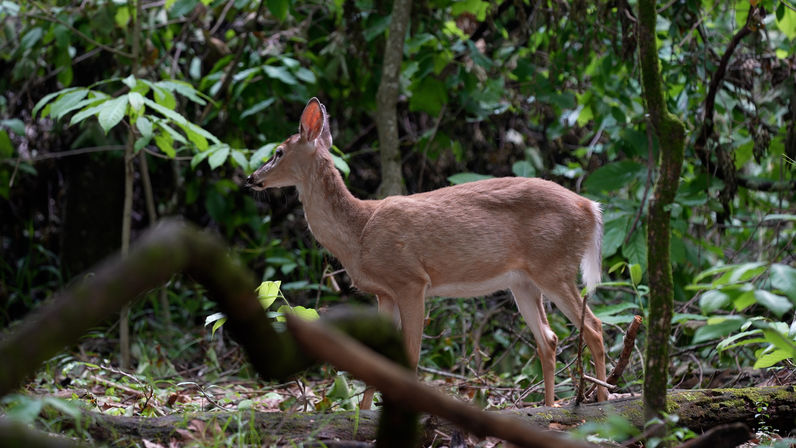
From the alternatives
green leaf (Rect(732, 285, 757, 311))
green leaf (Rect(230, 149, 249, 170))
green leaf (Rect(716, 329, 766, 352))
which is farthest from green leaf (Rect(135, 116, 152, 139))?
green leaf (Rect(732, 285, 757, 311))

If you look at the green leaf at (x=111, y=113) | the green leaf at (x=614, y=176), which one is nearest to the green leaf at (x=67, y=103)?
the green leaf at (x=111, y=113)

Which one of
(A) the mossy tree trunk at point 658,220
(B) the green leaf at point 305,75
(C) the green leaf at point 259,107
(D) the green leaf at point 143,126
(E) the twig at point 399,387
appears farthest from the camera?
(C) the green leaf at point 259,107

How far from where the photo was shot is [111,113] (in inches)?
177

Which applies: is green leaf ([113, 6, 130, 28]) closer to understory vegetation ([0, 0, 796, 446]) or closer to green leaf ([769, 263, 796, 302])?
understory vegetation ([0, 0, 796, 446])

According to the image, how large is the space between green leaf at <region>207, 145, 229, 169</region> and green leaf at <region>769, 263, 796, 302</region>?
3.60 metres

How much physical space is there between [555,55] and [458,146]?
4.48ft

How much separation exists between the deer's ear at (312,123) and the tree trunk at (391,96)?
Answer: 131 centimetres

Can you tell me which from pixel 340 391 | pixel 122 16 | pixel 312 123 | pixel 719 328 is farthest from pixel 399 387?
pixel 122 16

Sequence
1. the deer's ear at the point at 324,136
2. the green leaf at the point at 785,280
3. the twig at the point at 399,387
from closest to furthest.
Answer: the twig at the point at 399,387, the green leaf at the point at 785,280, the deer's ear at the point at 324,136

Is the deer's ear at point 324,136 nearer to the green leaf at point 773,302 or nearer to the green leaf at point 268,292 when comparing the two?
the green leaf at point 268,292

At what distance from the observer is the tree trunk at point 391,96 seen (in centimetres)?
623

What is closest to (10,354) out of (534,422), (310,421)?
(310,421)

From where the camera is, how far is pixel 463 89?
695cm

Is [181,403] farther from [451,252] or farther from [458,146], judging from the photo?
[458,146]
